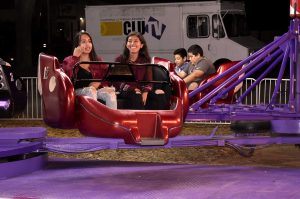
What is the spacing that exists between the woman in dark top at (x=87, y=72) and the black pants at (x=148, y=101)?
0.59ft

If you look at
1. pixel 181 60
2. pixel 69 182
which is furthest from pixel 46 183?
pixel 181 60

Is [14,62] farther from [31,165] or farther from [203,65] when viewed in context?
[31,165]

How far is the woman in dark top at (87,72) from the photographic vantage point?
5836mm

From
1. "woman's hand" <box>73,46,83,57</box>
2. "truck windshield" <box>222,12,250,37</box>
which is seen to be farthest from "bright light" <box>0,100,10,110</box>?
"truck windshield" <box>222,12,250,37</box>

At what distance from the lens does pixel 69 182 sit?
16.2ft

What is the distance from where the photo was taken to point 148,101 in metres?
6.06

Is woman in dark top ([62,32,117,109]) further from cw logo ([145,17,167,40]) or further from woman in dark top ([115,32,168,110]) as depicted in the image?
cw logo ([145,17,167,40])

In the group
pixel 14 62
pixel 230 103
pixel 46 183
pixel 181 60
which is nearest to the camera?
pixel 46 183

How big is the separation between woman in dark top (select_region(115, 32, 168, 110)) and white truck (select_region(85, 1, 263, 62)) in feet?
40.0

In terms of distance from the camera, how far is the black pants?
5.95 m

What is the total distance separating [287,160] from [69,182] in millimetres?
2960

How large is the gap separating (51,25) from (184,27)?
1803cm

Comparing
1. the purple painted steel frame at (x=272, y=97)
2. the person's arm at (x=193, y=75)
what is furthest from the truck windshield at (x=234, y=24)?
the purple painted steel frame at (x=272, y=97)

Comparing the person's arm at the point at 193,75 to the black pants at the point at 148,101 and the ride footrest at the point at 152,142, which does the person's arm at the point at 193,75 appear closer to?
the black pants at the point at 148,101
